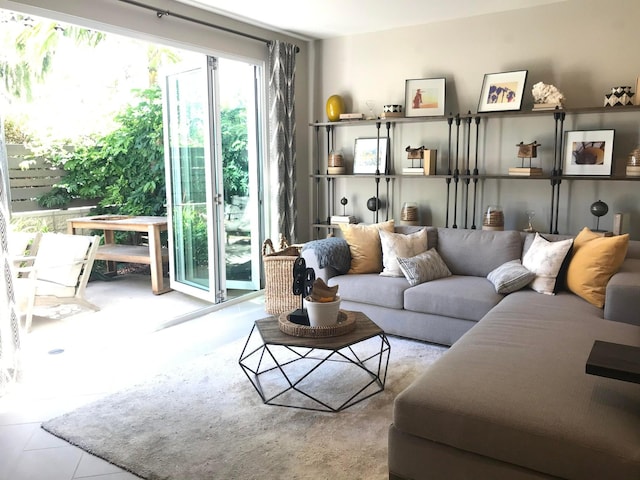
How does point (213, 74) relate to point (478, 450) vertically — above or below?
above

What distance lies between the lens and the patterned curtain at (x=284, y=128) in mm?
5031

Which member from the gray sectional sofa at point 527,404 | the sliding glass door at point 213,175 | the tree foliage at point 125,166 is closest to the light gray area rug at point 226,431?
the gray sectional sofa at point 527,404

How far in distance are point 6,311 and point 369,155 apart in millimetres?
3302

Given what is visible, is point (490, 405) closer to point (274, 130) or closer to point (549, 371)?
point (549, 371)

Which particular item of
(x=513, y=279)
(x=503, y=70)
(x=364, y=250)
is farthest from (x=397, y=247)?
→ (x=503, y=70)

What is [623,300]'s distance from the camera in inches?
114

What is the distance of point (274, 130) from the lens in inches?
200

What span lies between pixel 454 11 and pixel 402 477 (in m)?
3.74

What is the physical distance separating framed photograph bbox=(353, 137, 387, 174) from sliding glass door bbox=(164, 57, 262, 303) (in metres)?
0.96

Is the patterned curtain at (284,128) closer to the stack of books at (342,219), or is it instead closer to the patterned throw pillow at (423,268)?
the stack of books at (342,219)

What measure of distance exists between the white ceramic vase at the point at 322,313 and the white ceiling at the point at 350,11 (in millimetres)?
2511

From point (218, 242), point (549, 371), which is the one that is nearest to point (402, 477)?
point (549, 371)

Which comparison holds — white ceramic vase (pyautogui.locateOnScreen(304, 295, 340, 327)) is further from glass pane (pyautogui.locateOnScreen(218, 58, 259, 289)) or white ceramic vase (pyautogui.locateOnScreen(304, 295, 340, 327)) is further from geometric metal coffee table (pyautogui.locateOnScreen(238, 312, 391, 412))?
glass pane (pyautogui.locateOnScreen(218, 58, 259, 289))

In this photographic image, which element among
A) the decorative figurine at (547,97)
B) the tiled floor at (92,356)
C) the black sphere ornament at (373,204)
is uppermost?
the decorative figurine at (547,97)
